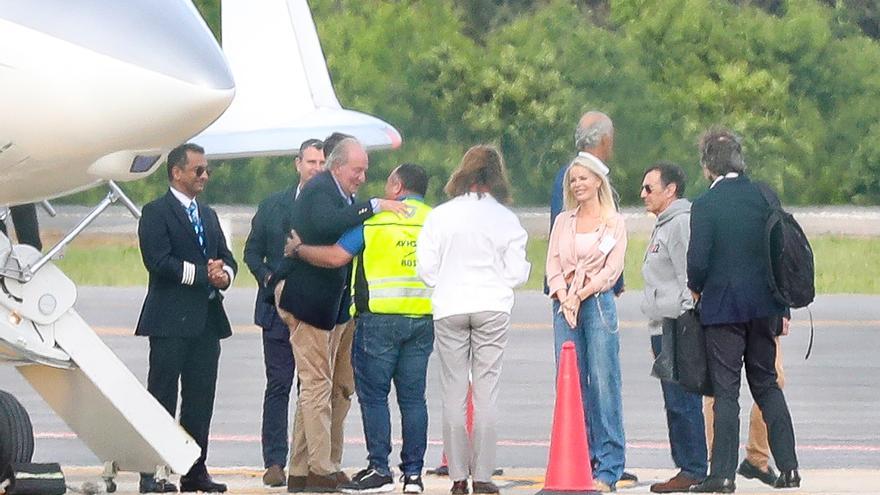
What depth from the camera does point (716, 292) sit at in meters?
8.47

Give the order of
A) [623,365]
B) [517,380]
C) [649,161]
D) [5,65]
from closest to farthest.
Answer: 1. [5,65]
2. [517,380]
3. [623,365]
4. [649,161]

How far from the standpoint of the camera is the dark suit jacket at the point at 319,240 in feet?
28.2

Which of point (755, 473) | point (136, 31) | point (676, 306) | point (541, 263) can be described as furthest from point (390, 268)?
point (541, 263)

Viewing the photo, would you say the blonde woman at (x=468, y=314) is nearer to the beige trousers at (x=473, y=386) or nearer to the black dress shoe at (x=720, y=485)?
the beige trousers at (x=473, y=386)

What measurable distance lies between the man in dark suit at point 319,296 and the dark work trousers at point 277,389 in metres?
0.38

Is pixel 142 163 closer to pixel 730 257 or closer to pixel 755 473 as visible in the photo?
pixel 730 257

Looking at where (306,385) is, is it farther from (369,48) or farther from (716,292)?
(369,48)

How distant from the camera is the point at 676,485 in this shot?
8.72 meters

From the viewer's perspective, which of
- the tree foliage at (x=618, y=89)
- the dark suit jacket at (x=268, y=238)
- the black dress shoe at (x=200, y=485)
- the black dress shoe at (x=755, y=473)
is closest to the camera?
the black dress shoe at (x=200, y=485)

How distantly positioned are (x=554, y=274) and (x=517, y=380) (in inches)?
221

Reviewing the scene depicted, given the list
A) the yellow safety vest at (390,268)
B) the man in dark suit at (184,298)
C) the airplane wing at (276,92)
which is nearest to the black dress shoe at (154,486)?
the man in dark suit at (184,298)

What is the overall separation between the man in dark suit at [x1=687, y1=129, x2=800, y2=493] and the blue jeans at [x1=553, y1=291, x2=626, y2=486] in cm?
42

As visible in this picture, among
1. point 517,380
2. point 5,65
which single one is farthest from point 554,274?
point 517,380

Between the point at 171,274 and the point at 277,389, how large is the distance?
41.0 inches
